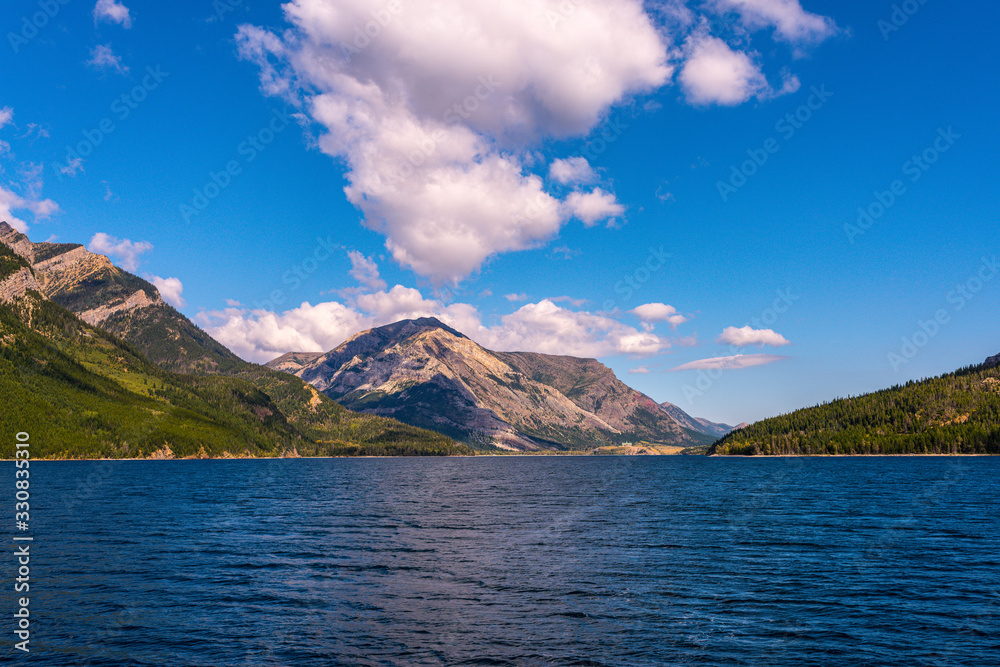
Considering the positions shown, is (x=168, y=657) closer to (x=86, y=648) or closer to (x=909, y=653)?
(x=86, y=648)

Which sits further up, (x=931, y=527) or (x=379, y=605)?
(x=931, y=527)

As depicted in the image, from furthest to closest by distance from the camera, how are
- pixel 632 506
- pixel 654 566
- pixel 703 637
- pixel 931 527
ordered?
1. pixel 632 506
2. pixel 931 527
3. pixel 654 566
4. pixel 703 637

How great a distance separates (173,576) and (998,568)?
66.7 metres

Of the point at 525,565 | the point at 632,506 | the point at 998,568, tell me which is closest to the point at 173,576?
the point at 525,565

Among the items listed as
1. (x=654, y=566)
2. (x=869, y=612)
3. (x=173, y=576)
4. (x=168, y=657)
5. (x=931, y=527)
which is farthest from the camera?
(x=931, y=527)

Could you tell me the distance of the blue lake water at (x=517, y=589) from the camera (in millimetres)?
27500

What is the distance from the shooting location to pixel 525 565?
154 ft

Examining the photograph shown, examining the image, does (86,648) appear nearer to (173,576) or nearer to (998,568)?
(173,576)

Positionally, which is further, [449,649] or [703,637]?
[703,637]

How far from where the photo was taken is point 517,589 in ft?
128

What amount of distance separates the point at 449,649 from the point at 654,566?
25.1 meters

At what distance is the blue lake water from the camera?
27.5 m

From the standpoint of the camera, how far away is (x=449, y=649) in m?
27.4

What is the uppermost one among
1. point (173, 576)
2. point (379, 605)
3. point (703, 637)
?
point (703, 637)
